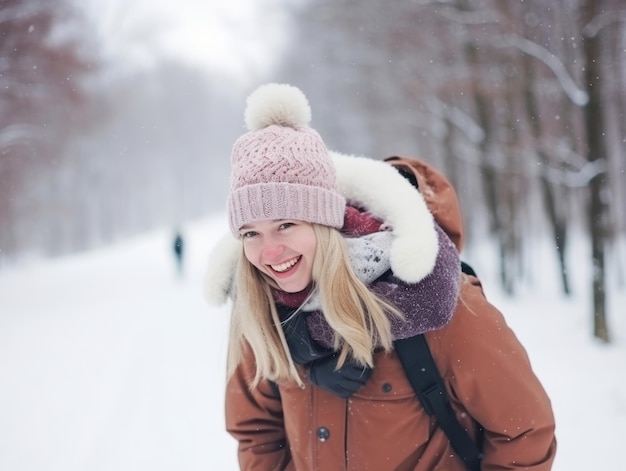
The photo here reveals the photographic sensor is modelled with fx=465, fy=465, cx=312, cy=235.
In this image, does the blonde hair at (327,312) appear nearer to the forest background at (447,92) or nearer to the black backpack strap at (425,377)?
the black backpack strap at (425,377)

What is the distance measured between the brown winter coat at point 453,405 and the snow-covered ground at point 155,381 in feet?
2.54

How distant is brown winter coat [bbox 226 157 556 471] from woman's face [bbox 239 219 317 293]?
14.4 inches

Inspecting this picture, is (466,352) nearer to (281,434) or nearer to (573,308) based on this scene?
(281,434)

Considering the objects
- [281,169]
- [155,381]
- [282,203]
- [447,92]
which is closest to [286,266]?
[282,203]

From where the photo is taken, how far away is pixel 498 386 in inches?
57.7

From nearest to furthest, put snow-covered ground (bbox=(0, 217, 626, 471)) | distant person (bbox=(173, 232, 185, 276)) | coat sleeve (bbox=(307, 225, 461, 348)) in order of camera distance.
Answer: coat sleeve (bbox=(307, 225, 461, 348)) → snow-covered ground (bbox=(0, 217, 626, 471)) → distant person (bbox=(173, 232, 185, 276))

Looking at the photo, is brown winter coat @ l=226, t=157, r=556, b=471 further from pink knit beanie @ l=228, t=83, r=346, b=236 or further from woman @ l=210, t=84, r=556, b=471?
pink knit beanie @ l=228, t=83, r=346, b=236

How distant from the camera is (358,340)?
1.52 metres

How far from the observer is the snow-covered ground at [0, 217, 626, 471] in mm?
4422

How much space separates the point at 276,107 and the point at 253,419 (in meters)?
1.25

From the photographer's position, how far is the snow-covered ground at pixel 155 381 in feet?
14.5

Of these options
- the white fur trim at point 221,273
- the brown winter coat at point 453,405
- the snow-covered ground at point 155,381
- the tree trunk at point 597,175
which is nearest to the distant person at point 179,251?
the snow-covered ground at point 155,381

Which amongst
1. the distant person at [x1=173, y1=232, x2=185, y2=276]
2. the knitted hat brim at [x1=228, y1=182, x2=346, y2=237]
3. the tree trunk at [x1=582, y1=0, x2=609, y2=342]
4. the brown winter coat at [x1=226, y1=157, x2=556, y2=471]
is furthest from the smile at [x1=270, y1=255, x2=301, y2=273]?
the distant person at [x1=173, y1=232, x2=185, y2=276]

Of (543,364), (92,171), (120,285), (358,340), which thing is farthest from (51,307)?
(92,171)
